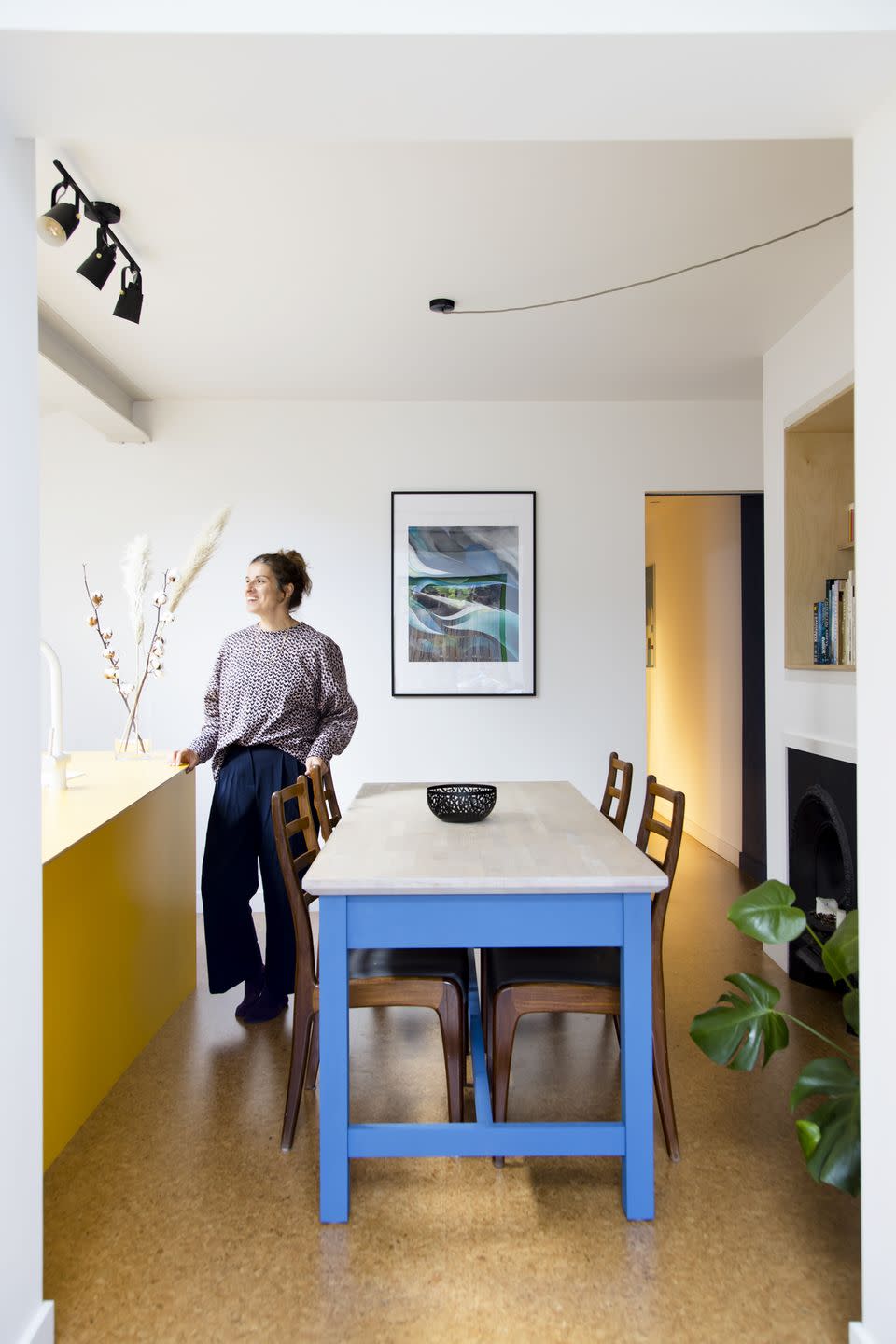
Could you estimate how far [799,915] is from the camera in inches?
76.9

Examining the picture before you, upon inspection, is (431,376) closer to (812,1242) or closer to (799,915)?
(799,915)

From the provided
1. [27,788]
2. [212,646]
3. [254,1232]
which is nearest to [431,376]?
[212,646]

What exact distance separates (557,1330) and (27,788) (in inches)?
53.4

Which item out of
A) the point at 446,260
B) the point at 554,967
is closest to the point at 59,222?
the point at 446,260

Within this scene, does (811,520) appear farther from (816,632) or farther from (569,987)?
(569,987)

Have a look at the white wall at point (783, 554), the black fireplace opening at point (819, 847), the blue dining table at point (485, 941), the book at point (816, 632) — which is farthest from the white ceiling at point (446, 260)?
the black fireplace opening at point (819, 847)

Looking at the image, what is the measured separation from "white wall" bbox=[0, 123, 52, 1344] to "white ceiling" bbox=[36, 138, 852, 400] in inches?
23.5

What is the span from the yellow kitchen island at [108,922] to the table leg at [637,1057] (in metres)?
1.30

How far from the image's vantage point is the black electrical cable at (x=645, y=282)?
9.67 ft

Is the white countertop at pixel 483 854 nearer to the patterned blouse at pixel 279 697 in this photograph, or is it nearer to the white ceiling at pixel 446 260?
the patterned blouse at pixel 279 697

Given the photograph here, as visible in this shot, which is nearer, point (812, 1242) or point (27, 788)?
point (27, 788)

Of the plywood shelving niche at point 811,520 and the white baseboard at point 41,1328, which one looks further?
the plywood shelving niche at point 811,520

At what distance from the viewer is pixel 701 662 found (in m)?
6.22

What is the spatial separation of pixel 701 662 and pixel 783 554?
2472mm
